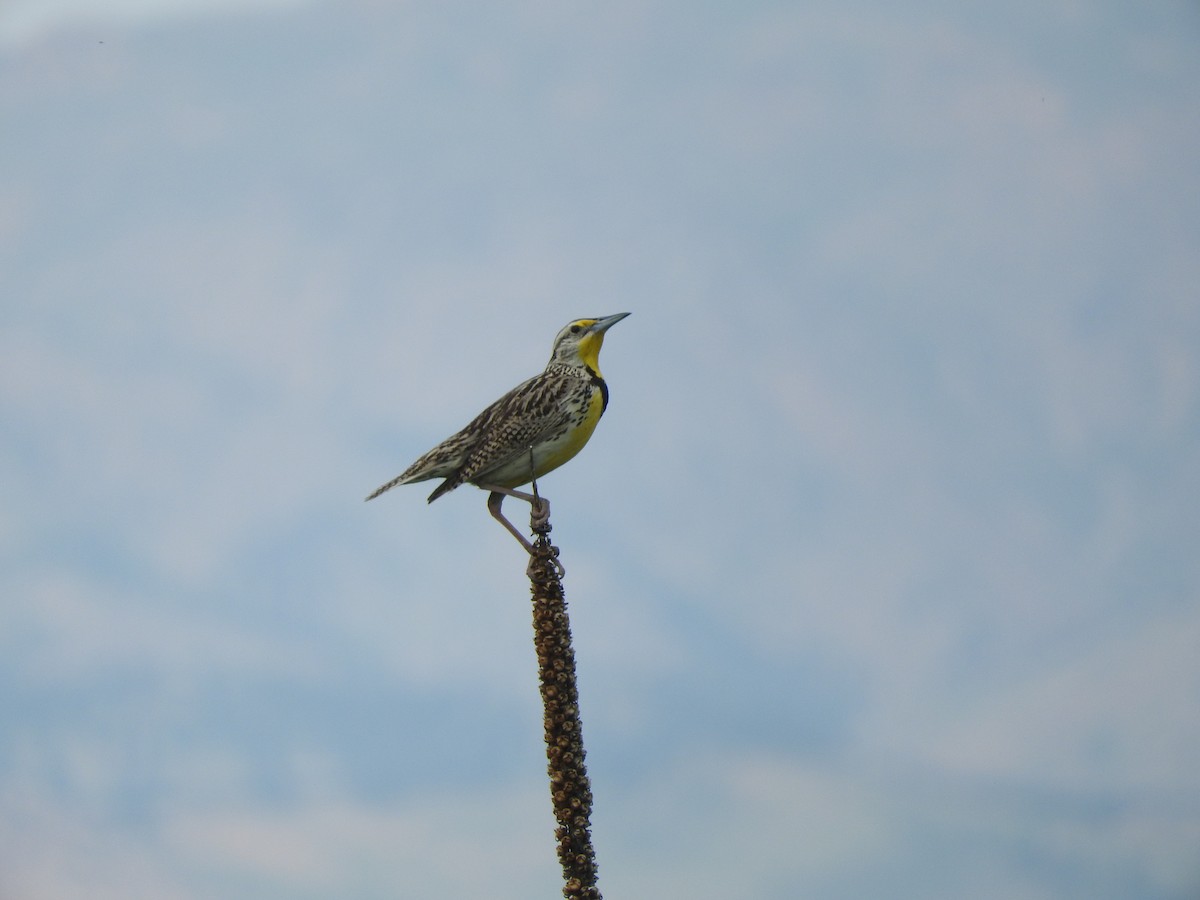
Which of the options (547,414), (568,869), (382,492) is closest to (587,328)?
(547,414)

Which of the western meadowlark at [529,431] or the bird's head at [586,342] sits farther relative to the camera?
the bird's head at [586,342]

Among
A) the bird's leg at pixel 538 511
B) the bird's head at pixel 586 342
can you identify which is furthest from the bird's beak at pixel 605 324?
the bird's leg at pixel 538 511

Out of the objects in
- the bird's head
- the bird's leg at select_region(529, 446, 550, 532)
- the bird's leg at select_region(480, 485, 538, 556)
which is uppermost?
the bird's head

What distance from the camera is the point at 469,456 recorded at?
32.4ft

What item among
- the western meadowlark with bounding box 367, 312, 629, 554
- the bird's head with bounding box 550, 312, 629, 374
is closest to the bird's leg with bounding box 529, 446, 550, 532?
the western meadowlark with bounding box 367, 312, 629, 554

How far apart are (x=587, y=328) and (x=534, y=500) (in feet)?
8.57

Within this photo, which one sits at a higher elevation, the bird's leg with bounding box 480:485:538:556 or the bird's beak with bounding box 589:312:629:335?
the bird's beak with bounding box 589:312:629:335

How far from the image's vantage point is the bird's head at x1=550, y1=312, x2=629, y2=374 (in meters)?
10.1

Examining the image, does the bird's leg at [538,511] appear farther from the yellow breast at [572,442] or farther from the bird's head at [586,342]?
the bird's head at [586,342]

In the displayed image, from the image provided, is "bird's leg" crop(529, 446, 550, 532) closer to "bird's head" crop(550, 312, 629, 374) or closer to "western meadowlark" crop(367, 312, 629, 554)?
"western meadowlark" crop(367, 312, 629, 554)

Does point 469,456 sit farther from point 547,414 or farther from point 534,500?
point 534,500

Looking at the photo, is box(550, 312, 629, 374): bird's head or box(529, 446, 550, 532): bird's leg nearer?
box(529, 446, 550, 532): bird's leg

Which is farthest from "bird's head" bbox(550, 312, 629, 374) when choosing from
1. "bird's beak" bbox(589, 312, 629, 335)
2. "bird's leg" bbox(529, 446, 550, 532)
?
"bird's leg" bbox(529, 446, 550, 532)

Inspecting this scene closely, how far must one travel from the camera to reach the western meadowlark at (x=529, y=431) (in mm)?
9617
